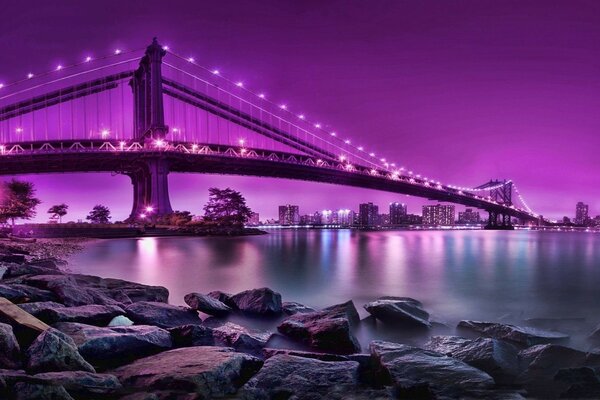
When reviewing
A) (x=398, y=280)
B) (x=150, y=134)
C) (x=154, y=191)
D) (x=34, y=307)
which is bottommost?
(x=398, y=280)

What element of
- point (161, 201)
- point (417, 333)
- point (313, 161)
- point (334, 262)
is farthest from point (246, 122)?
point (417, 333)

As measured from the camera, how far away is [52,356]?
11.8 ft

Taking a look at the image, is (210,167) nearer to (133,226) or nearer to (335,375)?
(133,226)

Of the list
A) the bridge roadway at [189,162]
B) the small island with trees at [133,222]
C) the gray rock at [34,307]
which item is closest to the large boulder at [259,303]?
the gray rock at [34,307]

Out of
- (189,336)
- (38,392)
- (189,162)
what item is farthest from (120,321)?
(189,162)

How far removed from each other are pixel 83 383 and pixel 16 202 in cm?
4277

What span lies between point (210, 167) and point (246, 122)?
16477 mm

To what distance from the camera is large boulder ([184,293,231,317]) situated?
6984 millimetres

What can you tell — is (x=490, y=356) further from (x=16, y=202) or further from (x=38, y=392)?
(x=16, y=202)

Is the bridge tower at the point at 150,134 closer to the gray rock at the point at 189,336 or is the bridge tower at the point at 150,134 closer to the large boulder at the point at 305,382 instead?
the gray rock at the point at 189,336

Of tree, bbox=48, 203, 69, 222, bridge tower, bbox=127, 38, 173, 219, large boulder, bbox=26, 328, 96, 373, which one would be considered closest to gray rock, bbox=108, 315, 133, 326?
large boulder, bbox=26, 328, 96, 373

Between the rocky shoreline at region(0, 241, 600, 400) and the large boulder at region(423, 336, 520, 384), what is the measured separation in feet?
0.04

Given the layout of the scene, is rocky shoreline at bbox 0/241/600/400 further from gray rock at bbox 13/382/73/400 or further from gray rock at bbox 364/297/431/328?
gray rock at bbox 364/297/431/328

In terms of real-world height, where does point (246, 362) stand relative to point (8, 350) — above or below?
below
